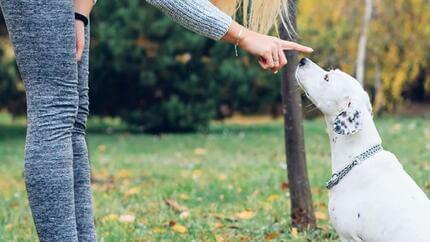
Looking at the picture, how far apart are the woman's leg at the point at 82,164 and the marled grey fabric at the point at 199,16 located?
38 centimetres

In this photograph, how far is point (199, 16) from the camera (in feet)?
8.89

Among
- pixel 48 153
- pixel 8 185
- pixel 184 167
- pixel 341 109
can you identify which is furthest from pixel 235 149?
pixel 48 153

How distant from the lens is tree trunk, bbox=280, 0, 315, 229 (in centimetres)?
414

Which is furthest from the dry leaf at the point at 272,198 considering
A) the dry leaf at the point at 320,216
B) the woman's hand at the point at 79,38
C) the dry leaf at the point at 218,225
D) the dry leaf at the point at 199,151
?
the dry leaf at the point at 199,151

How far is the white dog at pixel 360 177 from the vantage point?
2.87 meters

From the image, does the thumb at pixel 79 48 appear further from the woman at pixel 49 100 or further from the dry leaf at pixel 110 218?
the dry leaf at pixel 110 218

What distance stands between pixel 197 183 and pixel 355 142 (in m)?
3.30

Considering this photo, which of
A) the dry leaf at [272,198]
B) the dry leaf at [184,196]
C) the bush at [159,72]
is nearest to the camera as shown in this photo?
the dry leaf at [272,198]

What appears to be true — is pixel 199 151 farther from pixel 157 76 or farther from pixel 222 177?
pixel 157 76

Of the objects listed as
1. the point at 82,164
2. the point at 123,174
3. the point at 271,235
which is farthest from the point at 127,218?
the point at 123,174

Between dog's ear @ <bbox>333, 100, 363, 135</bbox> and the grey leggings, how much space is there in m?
1.05

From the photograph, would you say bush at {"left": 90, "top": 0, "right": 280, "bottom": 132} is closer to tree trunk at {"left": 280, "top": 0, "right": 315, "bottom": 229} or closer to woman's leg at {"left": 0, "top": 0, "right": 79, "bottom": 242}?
tree trunk at {"left": 280, "top": 0, "right": 315, "bottom": 229}

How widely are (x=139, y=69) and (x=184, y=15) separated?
33.5ft

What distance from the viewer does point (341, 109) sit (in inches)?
125
